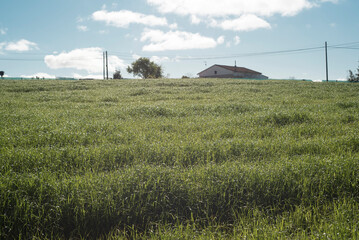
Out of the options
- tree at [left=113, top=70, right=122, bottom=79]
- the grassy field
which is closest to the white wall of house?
tree at [left=113, top=70, right=122, bottom=79]

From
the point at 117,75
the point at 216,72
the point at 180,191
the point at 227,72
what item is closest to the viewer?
the point at 180,191

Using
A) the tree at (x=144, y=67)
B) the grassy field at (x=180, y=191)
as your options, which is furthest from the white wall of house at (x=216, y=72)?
the grassy field at (x=180, y=191)

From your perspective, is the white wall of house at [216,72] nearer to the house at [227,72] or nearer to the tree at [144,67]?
the house at [227,72]

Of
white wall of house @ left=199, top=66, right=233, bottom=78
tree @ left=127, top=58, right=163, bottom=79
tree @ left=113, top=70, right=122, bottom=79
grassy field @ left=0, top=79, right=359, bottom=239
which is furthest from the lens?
tree @ left=127, top=58, right=163, bottom=79

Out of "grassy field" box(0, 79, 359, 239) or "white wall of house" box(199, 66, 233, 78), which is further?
"white wall of house" box(199, 66, 233, 78)

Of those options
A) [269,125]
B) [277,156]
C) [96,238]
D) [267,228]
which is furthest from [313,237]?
[269,125]

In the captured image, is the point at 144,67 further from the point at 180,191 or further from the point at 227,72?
the point at 180,191

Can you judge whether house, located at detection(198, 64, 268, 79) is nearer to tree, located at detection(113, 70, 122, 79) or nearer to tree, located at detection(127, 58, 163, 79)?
tree, located at detection(127, 58, 163, 79)

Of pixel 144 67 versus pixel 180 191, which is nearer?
pixel 180 191

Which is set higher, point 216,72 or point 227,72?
point 216,72

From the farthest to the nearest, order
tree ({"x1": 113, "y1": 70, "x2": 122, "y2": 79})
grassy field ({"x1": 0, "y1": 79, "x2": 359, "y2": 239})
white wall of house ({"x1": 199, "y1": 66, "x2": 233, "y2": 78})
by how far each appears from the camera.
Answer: white wall of house ({"x1": 199, "y1": 66, "x2": 233, "y2": 78}) < tree ({"x1": 113, "y1": 70, "x2": 122, "y2": 79}) < grassy field ({"x1": 0, "y1": 79, "x2": 359, "y2": 239})

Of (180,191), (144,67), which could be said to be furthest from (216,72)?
(180,191)

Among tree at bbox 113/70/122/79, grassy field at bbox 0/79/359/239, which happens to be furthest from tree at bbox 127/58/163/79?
grassy field at bbox 0/79/359/239

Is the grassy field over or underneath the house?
underneath
